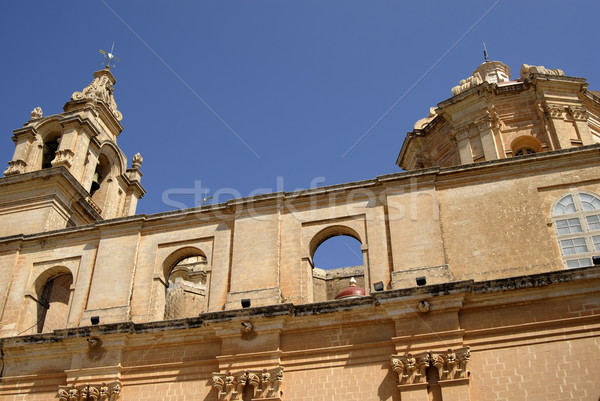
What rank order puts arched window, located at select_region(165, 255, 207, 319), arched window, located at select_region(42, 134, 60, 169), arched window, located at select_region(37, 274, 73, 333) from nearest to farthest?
arched window, located at select_region(37, 274, 73, 333) → arched window, located at select_region(165, 255, 207, 319) → arched window, located at select_region(42, 134, 60, 169)

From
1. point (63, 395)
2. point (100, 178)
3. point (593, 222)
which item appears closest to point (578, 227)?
point (593, 222)

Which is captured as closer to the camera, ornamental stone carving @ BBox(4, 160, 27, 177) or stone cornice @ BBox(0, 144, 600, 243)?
stone cornice @ BBox(0, 144, 600, 243)

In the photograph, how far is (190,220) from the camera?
16.3 m

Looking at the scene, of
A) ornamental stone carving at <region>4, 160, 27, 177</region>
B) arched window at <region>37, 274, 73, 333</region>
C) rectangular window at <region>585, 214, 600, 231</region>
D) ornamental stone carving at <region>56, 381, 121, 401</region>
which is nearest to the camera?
rectangular window at <region>585, 214, 600, 231</region>

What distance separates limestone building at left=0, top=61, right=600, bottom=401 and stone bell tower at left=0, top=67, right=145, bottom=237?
2323 mm

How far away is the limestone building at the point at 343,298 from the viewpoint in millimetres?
12570

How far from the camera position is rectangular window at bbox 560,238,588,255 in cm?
1373

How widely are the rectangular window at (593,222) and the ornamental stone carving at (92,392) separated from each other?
10.8 meters

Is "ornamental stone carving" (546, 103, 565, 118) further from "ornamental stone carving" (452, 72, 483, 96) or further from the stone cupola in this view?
"ornamental stone carving" (452, 72, 483, 96)

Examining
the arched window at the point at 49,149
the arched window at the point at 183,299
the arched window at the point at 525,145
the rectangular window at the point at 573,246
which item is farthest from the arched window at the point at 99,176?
the rectangular window at the point at 573,246

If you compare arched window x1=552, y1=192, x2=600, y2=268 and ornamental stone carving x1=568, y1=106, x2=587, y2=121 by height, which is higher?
ornamental stone carving x1=568, y1=106, x2=587, y2=121

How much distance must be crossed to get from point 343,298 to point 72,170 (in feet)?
36.1

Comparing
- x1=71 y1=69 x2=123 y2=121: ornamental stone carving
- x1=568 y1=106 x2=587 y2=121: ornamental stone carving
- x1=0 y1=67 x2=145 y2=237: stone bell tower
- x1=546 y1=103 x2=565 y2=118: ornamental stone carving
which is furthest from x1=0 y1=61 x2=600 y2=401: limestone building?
x1=71 y1=69 x2=123 y2=121: ornamental stone carving

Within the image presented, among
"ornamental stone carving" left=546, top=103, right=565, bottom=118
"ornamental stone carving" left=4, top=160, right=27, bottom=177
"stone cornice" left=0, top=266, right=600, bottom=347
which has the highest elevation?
"ornamental stone carving" left=546, top=103, right=565, bottom=118
